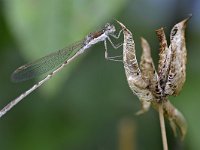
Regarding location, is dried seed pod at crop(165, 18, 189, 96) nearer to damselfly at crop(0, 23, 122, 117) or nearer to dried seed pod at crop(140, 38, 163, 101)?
dried seed pod at crop(140, 38, 163, 101)

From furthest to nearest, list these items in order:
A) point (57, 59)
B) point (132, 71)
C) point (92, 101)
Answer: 1. point (92, 101)
2. point (57, 59)
3. point (132, 71)

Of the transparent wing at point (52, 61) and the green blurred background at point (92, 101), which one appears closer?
the transparent wing at point (52, 61)

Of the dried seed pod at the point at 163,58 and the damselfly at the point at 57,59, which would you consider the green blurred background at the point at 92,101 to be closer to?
the damselfly at the point at 57,59

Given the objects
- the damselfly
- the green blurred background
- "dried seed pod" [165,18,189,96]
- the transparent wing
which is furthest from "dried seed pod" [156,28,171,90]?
the green blurred background

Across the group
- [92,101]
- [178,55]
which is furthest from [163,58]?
[92,101]

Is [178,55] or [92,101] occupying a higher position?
[178,55]

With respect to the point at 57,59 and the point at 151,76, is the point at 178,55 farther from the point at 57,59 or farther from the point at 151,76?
the point at 57,59

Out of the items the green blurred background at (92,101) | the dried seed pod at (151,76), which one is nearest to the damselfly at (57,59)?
the green blurred background at (92,101)

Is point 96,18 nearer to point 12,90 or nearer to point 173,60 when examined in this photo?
point 173,60
